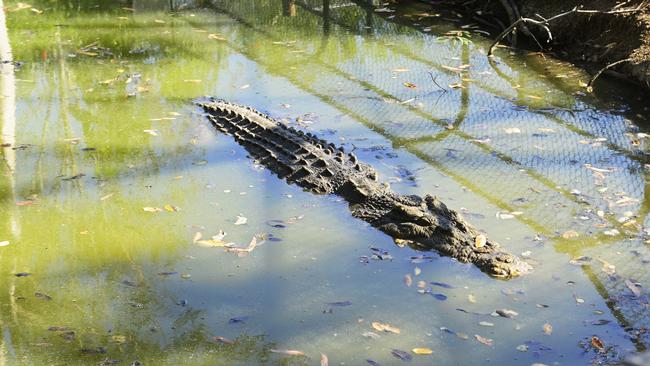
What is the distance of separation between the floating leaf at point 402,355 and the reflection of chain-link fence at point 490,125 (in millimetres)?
1356

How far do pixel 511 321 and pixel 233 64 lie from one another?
545 centimetres

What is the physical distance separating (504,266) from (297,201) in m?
1.74

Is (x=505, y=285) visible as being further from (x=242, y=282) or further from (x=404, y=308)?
(x=242, y=282)

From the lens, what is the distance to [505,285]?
4.55m

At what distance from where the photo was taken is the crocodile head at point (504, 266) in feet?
15.1

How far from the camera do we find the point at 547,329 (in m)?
4.12

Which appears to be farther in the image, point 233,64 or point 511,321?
point 233,64

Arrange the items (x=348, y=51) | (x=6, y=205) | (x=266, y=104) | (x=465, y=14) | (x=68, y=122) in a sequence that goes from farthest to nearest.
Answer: (x=465, y=14) → (x=348, y=51) → (x=266, y=104) → (x=68, y=122) → (x=6, y=205)

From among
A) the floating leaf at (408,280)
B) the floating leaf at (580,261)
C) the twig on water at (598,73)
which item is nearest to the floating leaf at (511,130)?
the twig on water at (598,73)

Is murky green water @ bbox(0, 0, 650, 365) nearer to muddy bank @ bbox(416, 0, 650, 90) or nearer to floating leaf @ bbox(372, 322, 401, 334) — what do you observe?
floating leaf @ bbox(372, 322, 401, 334)

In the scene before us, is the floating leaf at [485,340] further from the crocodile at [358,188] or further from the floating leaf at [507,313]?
the crocodile at [358,188]

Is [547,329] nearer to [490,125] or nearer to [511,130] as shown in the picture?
[511,130]

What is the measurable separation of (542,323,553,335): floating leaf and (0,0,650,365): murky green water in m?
0.02

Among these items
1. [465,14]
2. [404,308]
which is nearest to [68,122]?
[404,308]
